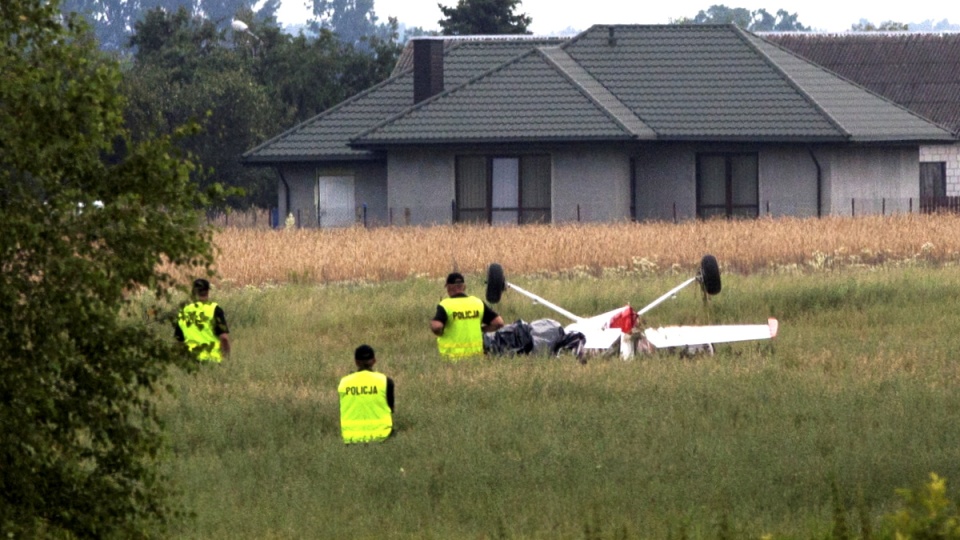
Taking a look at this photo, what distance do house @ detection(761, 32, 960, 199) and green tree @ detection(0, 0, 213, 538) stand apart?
151 feet

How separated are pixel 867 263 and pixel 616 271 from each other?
461cm

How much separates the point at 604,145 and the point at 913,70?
1812 cm

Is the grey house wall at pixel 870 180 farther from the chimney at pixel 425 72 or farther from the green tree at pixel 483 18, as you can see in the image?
the green tree at pixel 483 18

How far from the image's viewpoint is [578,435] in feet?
44.7

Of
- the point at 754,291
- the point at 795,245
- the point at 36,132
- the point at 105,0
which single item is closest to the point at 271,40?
the point at 795,245

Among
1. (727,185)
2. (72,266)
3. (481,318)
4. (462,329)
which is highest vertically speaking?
(727,185)

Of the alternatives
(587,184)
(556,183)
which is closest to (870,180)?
(587,184)

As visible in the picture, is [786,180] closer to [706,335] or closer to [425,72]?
[425,72]

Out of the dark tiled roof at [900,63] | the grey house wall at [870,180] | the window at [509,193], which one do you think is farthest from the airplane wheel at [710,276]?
the dark tiled roof at [900,63]

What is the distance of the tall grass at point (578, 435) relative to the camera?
435 inches

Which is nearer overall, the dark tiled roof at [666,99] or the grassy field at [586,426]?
the grassy field at [586,426]

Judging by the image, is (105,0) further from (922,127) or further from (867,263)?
(867,263)

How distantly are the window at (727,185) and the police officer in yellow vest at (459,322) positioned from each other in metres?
23.5

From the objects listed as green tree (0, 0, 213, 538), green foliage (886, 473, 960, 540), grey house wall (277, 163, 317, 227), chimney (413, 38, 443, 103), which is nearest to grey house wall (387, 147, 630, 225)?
chimney (413, 38, 443, 103)
